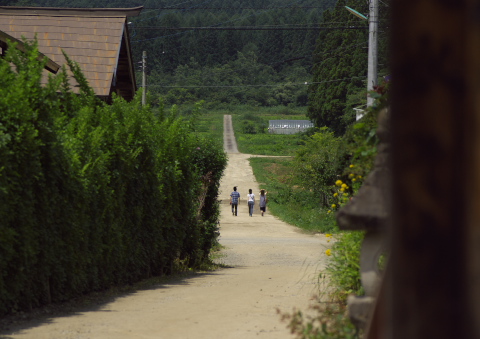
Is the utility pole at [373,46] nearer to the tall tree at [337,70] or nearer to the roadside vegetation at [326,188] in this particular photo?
the roadside vegetation at [326,188]

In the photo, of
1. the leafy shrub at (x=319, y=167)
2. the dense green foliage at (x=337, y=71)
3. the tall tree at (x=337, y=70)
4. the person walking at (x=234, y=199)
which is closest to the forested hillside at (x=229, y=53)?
the dense green foliage at (x=337, y=71)

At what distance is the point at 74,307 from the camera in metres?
8.48

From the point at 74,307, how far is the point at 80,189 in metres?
1.53

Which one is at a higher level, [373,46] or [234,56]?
[234,56]

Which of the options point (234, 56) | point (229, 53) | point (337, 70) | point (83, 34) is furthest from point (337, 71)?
point (229, 53)

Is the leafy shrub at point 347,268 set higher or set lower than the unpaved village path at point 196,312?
higher

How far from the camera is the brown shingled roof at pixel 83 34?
54.2 ft

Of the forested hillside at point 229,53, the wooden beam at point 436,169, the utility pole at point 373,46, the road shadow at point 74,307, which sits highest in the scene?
the forested hillside at point 229,53

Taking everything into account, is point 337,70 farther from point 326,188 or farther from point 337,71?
point 326,188

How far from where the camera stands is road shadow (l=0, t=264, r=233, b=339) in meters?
6.94

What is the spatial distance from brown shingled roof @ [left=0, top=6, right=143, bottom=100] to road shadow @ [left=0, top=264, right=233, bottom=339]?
583 cm

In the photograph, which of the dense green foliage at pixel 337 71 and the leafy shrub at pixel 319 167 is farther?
the dense green foliage at pixel 337 71

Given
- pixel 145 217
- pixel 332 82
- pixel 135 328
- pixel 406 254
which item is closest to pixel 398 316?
pixel 406 254

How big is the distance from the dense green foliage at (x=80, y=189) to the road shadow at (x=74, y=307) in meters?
0.15
